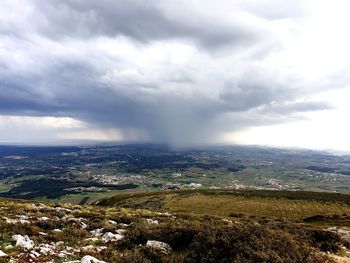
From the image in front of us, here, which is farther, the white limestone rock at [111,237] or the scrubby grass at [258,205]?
the scrubby grass at [258,205]

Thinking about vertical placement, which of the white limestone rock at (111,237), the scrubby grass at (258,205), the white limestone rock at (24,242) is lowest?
the scrubby grass at (258,205)

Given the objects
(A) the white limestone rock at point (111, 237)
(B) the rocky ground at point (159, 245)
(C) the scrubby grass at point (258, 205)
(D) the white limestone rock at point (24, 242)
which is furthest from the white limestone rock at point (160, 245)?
(C) the scrubby grass at point (258, 205)

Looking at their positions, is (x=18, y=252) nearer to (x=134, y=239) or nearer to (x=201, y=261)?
(x=134, y=239)

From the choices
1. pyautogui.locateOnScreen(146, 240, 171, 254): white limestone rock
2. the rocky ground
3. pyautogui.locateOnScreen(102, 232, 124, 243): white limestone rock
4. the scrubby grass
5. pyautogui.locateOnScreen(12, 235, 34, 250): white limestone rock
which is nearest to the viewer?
the rocky ground

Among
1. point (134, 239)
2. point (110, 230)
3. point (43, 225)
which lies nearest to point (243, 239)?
point (134, 239)

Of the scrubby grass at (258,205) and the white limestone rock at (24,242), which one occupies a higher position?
the white limestone rock at (24,242)

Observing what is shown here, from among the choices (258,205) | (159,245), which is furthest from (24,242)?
(258,205)

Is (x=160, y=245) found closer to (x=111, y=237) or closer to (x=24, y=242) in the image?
(x=111, y=237)

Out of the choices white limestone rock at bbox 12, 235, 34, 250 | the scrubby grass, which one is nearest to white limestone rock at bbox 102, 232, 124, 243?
white limestone rock at bbox 12, 235, 34, 250

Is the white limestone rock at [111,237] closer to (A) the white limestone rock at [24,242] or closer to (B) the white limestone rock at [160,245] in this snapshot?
(B) the white limestone rock at [160,245]

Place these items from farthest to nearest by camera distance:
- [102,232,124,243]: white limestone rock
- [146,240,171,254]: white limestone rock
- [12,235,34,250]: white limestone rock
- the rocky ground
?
[102,232,124,243]: white limestone rock, [146,240,171,254]: white limestone rock, [12,235,34,250]: white limestone rock, the rocky ground

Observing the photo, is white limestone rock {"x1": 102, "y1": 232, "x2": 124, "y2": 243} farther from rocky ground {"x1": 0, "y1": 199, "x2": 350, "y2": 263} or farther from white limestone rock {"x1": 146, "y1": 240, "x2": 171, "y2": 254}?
white limestone rock {"x1": 146, "y1": 240, "x2": 171, "y2": 254}
